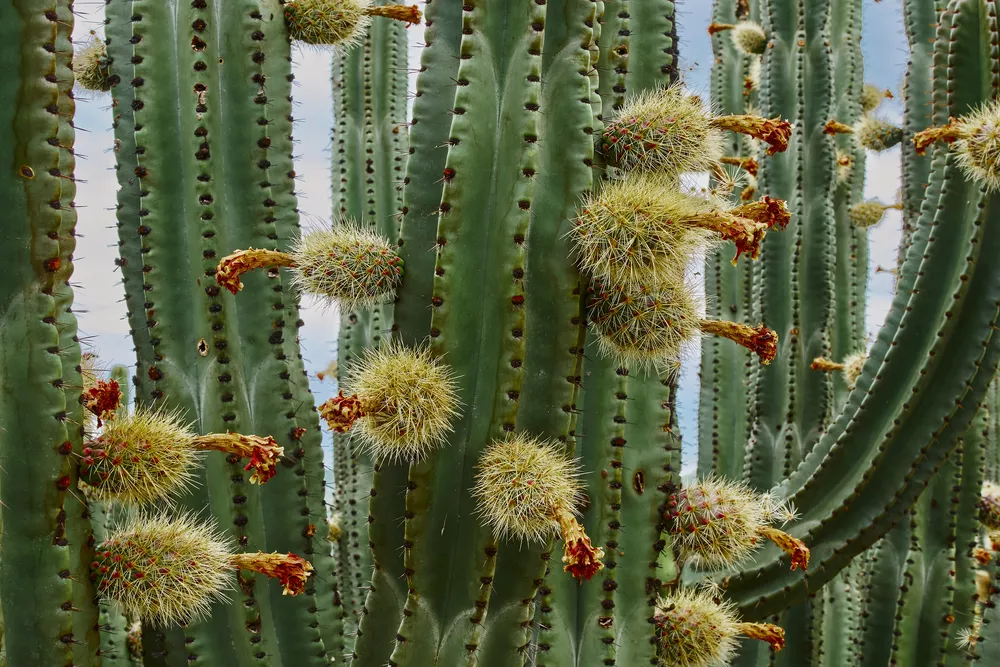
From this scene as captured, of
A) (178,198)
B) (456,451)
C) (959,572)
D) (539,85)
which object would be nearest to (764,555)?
(959,572)

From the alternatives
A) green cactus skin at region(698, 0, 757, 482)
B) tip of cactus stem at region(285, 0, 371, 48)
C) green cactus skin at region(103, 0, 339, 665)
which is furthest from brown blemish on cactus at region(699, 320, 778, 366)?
green cactus skin at region(698, 0, 757, 482)

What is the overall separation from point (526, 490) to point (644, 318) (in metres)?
0.58

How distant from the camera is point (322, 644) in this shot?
3.32 metres

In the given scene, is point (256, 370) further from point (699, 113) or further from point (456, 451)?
point (699, 113)

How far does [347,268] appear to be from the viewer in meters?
2.44

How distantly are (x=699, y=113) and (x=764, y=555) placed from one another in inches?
99.8

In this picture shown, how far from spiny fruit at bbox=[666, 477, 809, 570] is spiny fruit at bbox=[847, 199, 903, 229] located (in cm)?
464

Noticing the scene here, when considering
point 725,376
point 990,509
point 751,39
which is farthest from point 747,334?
point 725,376

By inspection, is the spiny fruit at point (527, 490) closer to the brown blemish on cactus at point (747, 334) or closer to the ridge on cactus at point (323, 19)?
the brown blemish on cactus at point (747, 334)

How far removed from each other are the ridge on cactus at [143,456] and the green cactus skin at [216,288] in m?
0.68

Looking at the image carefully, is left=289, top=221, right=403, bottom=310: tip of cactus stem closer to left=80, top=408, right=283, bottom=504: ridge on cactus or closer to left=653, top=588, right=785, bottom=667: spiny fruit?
left=80, top=408, right=283, bottom=504: ridge on cactus

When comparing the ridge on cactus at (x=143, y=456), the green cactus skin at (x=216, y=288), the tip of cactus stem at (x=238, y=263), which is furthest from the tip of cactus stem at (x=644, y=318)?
the green cactus skin at (x=216, y=288)

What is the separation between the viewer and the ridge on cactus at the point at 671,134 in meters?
2.50

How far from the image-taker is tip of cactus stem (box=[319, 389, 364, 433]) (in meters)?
2.19
